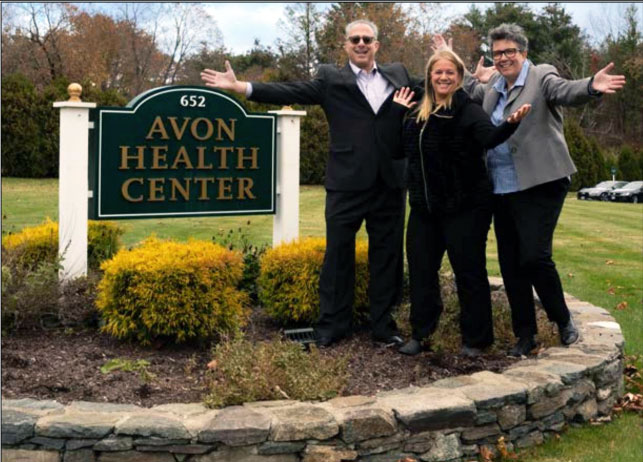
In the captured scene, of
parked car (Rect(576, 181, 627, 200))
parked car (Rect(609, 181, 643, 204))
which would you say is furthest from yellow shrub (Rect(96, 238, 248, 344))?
parked car (Rect(576, 181, 627, 200))

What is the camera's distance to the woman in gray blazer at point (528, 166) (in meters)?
4.32

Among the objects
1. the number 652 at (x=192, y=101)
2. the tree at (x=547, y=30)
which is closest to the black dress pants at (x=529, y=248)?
the number 652 at (x=192, y=101)

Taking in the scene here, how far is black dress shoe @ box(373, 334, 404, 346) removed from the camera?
4.79 meters

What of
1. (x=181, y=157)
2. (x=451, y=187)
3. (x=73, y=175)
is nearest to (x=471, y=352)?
(x=451, y=187)

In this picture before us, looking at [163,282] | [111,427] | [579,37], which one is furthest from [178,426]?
[579,37]

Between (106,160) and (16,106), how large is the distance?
1828 cm

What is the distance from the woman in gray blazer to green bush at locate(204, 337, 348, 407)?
49.5 inches

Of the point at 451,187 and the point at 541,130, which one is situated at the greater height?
the point at 541,130

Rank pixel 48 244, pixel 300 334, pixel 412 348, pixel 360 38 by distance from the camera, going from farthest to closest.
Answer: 1. pixel 48 244
2. pixel 300 334
3. pixel 360 38
4. pixel 412 348

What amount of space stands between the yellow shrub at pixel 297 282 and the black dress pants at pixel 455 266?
0.61m

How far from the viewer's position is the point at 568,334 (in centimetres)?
→ 467

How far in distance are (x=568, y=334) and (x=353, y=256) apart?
138cm

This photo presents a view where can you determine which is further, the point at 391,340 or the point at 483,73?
the point at 483,73

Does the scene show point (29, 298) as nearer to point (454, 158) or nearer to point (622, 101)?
point (454, 158)
